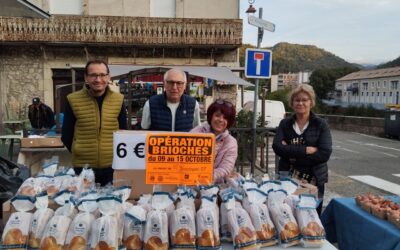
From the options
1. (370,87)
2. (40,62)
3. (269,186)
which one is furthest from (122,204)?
(370,87)

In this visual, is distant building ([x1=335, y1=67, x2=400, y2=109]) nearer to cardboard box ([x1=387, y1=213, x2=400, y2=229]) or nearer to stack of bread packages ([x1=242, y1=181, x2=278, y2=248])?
cardboard box ([x1=387, y1=213, x2=400, y2=229])

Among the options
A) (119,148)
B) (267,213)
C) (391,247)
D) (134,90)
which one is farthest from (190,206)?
(134,90)

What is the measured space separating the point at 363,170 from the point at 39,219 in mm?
10280

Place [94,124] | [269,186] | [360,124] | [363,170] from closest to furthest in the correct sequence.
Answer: [269,186], [94,124], [363,170], [360,124]

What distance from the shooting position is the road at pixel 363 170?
8070mm

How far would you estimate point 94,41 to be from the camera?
45.8 feet

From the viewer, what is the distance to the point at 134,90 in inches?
527

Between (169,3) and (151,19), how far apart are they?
5.41 ft

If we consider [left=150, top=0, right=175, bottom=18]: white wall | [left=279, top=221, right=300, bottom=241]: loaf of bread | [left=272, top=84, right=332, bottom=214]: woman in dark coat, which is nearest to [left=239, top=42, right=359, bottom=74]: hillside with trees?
[left=150, top=0, right=175, bottom=18]: white wall

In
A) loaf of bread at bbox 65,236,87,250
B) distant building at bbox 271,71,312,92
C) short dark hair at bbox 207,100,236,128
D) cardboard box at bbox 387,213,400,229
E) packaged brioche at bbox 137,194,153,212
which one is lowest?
cardboard box at bbox 387,213,400,229

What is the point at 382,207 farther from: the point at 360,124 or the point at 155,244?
the point at 360,124

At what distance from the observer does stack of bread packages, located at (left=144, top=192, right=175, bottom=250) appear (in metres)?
1.91

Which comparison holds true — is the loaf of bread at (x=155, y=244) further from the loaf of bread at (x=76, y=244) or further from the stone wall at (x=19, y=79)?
the stone wall at (x=19, y=79)

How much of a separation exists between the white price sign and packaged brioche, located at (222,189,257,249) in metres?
0.64
